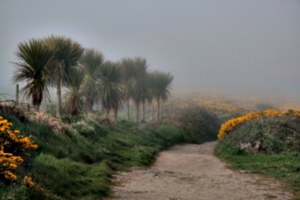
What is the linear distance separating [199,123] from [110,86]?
1031 cm

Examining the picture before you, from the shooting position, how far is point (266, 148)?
41.7 ft

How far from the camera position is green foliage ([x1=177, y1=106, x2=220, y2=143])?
89.0 feet

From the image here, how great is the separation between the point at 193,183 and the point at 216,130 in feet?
82.7

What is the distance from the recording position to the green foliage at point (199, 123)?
1068 inches

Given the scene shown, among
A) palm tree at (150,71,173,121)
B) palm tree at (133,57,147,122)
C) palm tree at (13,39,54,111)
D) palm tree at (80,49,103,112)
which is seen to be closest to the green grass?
palm tree at (13,39,54,111)

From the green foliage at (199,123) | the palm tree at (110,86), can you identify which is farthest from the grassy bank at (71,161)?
the green foliage at (199,123)

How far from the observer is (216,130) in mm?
32312

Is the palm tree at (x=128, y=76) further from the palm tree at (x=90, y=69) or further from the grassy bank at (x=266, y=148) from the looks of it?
the grassy bank at (x=266, y=148)

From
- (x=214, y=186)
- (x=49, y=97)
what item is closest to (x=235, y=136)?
(x=214, y=186)

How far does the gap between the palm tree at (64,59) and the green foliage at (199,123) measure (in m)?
12.3

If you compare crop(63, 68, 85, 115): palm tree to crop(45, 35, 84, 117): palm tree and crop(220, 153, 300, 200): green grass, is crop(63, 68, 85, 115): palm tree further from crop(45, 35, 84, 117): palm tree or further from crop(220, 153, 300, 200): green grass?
crop(220, 153, 300, 200): green grass

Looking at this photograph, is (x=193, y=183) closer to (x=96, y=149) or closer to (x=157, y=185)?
(x=157, y=185)

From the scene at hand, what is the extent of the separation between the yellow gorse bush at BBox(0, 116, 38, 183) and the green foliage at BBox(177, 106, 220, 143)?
20.7m

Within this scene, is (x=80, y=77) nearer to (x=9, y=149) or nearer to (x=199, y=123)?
(x=9, y=149)
